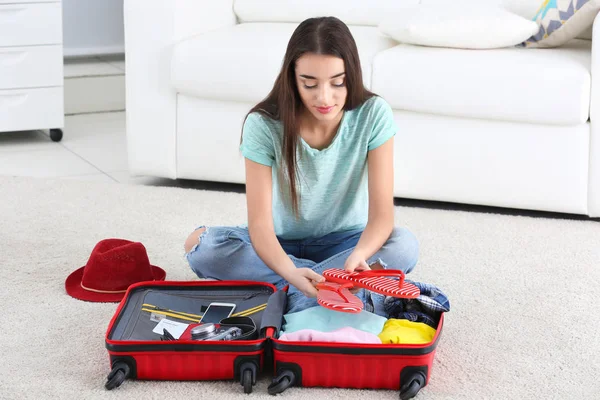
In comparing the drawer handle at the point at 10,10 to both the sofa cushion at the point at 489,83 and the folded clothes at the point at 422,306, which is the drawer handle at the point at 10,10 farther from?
the folded clothes at the point at 422,306

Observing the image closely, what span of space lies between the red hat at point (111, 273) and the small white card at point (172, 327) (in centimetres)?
27

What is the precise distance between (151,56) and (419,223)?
3.01 feet

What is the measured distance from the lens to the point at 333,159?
5.61 feet

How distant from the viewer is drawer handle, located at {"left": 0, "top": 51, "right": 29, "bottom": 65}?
3035mm

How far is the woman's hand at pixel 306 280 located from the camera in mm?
1563

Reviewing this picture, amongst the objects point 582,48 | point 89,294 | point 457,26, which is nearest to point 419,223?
point 457,26

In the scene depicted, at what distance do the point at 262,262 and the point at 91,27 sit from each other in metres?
3.13

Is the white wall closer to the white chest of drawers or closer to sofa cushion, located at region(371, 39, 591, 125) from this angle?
the white chest of drawers

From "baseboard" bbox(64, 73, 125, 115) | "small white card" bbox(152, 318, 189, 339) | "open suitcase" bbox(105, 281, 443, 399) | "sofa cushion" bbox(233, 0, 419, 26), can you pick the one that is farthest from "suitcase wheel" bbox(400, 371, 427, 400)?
"baseboard" bbox(64, 73, 125, 115)

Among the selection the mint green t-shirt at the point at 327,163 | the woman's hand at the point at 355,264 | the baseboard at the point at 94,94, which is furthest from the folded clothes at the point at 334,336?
the baseboard at the point at 94,94

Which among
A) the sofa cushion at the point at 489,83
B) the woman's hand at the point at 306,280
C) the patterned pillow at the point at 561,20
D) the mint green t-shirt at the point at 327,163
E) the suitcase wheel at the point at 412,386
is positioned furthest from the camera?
the patterned pillow at the point at 561,20

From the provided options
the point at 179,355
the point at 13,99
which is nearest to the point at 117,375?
the point at 179,355

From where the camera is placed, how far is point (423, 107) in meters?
2.40

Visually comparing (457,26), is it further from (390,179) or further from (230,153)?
(390,179)
